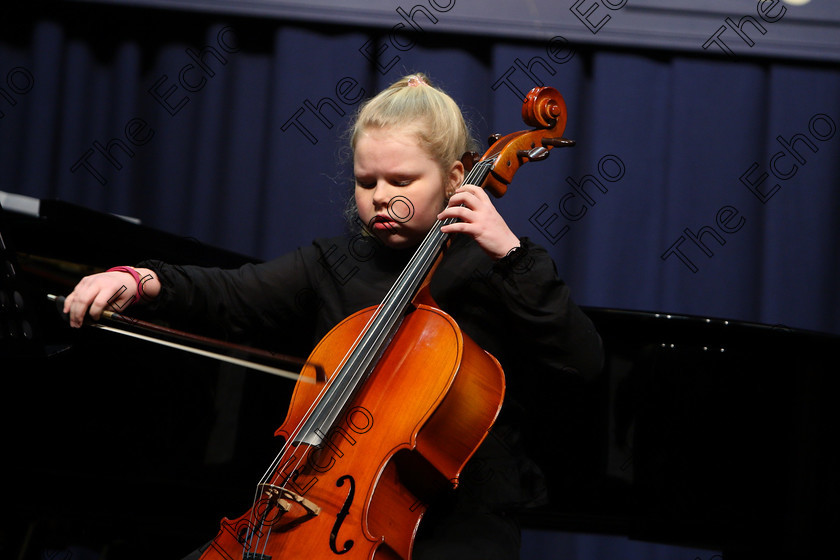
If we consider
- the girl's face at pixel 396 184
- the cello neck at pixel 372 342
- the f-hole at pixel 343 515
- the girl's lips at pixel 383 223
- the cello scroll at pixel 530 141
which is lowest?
the f-hole at pixel 343 515

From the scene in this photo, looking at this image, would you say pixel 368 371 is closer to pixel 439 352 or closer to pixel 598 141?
pixel 439 352

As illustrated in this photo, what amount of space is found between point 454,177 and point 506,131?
2.86ft

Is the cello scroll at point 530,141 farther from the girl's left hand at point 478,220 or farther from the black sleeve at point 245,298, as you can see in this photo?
the black sleeve at point 245,298

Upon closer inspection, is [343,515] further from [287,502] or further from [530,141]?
[530,141]

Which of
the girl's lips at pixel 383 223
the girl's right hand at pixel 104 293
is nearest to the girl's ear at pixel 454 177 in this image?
the girl's lips at pixel 383 223

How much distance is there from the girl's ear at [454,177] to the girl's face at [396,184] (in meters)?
0.02

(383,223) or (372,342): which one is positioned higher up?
(383,223)

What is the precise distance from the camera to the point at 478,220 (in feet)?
3.64

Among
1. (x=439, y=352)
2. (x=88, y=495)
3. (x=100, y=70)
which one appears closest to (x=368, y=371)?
(x=439, y=352)

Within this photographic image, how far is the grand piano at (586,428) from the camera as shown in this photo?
4.50 ft

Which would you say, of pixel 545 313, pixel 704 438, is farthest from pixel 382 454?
pixel 704 438

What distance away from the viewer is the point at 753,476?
1.44 meters

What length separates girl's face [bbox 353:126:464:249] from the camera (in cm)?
122

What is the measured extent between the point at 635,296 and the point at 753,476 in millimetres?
766
